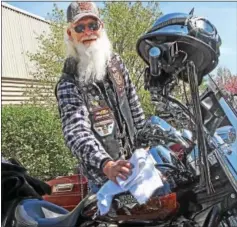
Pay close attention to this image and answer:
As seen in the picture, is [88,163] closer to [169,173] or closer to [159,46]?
[169,173]

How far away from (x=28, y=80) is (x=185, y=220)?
876 centimetres

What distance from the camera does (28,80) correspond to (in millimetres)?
10625

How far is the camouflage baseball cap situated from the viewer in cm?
285

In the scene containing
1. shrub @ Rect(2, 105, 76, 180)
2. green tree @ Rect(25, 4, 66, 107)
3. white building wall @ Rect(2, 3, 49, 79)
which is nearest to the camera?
shrub @ Rect(2, 105, 76, 180)

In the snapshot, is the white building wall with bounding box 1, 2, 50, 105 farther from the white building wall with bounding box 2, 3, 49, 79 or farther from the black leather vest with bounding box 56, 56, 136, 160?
the black leather vest with bounding box 56, 56, 136, 160

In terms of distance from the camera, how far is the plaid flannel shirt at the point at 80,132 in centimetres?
237

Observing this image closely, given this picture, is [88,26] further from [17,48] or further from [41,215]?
[17,48]

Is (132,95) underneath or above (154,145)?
above

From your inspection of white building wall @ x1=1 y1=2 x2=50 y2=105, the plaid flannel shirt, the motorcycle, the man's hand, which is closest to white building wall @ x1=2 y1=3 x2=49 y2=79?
white building wall @ x1=1 y1=2 x2=50 y2=105

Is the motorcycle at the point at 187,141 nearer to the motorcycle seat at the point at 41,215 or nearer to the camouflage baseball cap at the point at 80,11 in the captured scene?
the motorcycle seat at the point at 41,215

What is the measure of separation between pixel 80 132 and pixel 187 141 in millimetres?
518

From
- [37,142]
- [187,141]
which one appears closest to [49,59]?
[37,142]

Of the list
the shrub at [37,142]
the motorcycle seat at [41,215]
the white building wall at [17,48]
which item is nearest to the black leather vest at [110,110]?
the motorcycle seat at [41,215]

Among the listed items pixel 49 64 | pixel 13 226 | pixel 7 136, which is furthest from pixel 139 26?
pixel 13 226
